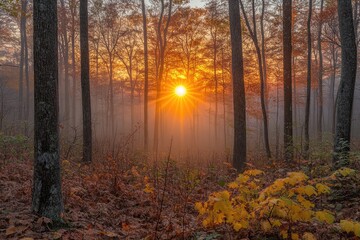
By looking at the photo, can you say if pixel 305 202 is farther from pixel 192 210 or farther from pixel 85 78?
pixel 85 78

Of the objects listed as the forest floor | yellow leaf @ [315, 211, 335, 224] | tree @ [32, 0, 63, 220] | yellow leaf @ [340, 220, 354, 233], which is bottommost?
the forest floor

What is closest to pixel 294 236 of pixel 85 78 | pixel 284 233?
pixel 284 233

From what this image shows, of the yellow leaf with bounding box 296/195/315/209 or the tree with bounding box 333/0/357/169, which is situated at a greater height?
the tree with bounding box 333/0/357/169

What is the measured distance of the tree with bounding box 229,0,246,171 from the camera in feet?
29.8

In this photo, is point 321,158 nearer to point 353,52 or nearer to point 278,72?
point 353,52

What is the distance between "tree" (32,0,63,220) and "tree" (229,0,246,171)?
649 centimetres

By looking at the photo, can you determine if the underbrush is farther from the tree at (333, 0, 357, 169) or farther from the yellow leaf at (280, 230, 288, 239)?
the tree at (333, 0, 357, 169)

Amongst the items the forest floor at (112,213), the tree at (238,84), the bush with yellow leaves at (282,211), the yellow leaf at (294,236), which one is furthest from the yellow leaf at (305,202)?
the tree at (238,84)

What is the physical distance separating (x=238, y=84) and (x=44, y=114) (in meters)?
6.79

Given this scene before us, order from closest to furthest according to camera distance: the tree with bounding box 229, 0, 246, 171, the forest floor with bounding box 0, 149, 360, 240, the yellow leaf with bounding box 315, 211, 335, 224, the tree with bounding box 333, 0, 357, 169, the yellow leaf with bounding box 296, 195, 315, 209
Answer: the yellow leaf with bounding box 315, 211, 335, 224, the yellow leaf with bounding box 296, 195, 315, 209, the forest floor with bounding box 0, 149, 360, 240, the tree with bounding box 333, 0, 357, 169, the tree with bounding box 229, 0, 246, 171

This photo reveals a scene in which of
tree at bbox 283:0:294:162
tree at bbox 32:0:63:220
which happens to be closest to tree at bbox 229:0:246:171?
tree at bbox 283:0:294:162

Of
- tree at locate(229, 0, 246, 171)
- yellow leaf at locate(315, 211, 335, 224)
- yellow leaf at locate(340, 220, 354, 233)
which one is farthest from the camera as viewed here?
tree at locate(229, 0, 246, 171)

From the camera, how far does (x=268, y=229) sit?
3.45 meters

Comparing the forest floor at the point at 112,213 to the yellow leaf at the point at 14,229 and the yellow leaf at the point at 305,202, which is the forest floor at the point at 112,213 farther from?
the yellow leaf at the point at 305,202
